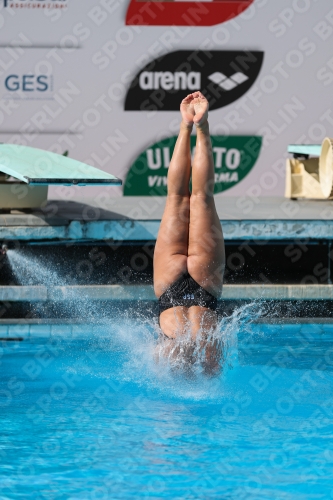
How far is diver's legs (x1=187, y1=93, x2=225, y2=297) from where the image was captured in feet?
13.5

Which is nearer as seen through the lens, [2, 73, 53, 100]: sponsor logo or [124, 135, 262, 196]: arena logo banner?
[2, 73, 53, 100]: sponsor logo

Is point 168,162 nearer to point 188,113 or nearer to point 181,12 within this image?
point 181,12

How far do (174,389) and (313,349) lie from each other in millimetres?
1515

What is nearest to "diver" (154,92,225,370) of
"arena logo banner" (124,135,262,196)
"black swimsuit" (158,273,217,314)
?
"black swimsuit" (158,273,217,314)

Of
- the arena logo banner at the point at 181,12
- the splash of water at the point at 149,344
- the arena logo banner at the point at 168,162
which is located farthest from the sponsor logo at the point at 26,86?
the splash of water at the point at 149,344

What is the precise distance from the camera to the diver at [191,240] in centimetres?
411

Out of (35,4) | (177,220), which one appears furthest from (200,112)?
(35,4)

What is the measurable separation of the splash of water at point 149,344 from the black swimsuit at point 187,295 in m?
0.17

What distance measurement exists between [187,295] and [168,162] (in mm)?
4947

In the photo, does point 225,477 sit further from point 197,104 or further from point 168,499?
point 197,104

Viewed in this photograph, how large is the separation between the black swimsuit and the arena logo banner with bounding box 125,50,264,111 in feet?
16.7

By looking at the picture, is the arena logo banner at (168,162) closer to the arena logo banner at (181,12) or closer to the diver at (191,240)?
the arena logo banner at (181,12)

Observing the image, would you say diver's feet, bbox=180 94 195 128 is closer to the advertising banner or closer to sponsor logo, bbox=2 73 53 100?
the advertising banner

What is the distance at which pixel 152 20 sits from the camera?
892 centimetres
